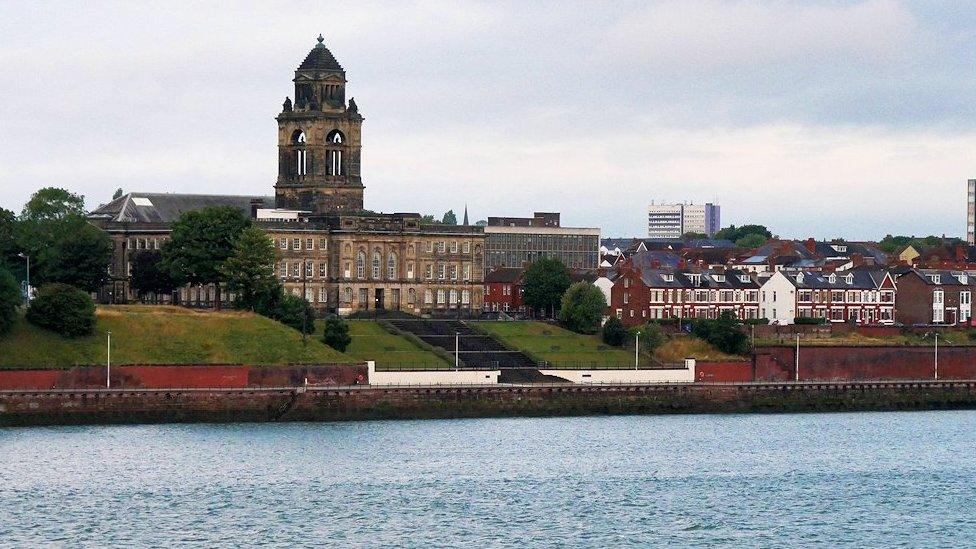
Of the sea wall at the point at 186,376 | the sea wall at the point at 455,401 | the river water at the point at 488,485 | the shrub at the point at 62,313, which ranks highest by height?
the shrub at the point at 62,313

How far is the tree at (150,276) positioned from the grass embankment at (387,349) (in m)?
11.0

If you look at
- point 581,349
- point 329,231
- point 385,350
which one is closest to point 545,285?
point 329,231

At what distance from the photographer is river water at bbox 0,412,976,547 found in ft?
229

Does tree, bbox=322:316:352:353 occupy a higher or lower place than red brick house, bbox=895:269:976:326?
lower

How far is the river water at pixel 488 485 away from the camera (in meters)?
69.8

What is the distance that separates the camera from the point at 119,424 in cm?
9875

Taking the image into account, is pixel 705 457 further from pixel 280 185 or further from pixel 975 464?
pixel 280 185

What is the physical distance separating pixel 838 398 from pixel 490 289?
48.8m

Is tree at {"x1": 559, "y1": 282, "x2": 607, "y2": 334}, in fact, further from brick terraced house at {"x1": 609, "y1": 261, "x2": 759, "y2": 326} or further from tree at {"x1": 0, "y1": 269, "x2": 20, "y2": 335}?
tree at {"x1": 0, "y1": 269, "x2": 20, "y2": 335}

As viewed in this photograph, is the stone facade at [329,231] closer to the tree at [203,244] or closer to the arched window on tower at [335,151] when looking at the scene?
the arched window on tower at [335,151]

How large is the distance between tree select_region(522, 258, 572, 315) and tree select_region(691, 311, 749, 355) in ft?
70.9

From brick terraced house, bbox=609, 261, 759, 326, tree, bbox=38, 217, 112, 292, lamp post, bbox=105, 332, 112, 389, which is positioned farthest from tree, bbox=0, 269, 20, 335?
brick terraced house, bbox=609, 261, 759, 326

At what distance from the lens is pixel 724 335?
123438mm

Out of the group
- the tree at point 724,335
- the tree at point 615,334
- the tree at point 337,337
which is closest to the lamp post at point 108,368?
the tree at point 337,337
